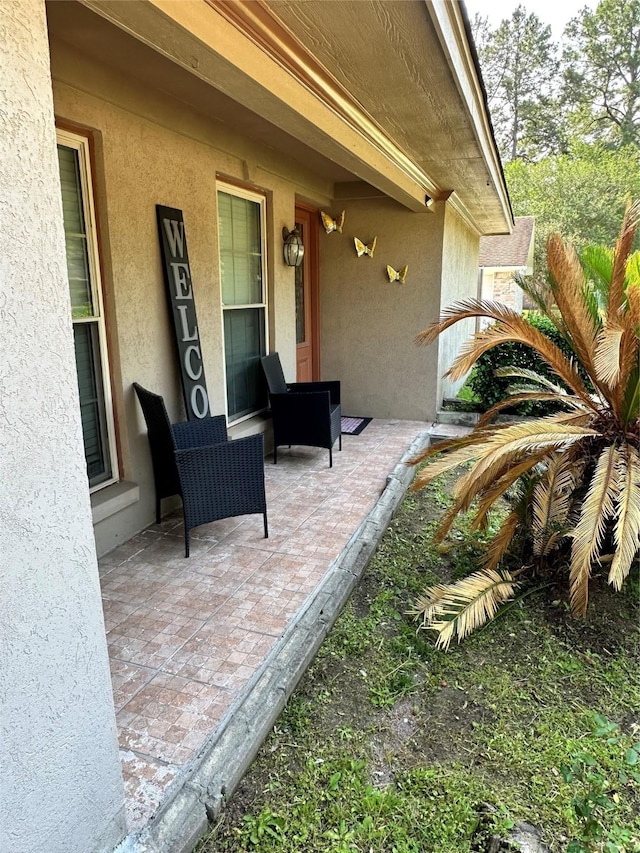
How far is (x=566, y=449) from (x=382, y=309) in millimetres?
4386

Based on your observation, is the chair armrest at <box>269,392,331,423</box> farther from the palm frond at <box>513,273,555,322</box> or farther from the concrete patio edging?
the palm frond at <box>513,273,555,322</box>

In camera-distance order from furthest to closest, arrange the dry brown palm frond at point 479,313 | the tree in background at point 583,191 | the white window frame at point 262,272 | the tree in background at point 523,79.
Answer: the tree in background at point 523,79 < the tree in background at point 583,191 < the white window frame at point 262,272 < the dry brown palm frond at point 479,313

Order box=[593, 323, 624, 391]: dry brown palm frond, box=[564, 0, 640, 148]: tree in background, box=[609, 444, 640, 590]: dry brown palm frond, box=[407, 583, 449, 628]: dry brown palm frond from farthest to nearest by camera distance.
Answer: box=[564, 0, 640, 148]: tree in background → box=[407, 583, 449, 628]: dry brown palm frond → box=[593, 323, 624, 391]: dry brown palm frond → box=[609, 444, 640, 590]: dry brown palm frond

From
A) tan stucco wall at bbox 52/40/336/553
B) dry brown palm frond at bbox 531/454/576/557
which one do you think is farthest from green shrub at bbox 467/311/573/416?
tan stucco wall at bbox 52/40/336/553

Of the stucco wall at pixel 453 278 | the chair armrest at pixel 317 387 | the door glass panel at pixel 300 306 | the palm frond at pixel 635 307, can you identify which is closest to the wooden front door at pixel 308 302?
the door glass panel at pixel 300 306

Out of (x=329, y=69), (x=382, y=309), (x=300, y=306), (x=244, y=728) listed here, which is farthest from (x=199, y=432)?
(x=382, y=309)

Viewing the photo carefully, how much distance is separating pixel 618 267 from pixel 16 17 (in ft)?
10.6

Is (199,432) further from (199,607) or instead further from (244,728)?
(244,728)

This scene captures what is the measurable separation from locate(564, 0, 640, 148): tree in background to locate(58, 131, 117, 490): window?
2876cm

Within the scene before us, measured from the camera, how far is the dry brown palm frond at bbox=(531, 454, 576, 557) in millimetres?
3453

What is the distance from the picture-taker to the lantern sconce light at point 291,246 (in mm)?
6168

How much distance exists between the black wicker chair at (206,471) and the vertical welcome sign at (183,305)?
52 centimetres

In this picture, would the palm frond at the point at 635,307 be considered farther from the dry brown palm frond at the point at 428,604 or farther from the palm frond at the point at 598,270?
the dry brown palm frond at the point at 428,604

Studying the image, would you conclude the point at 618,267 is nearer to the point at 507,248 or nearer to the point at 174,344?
the point at 174,344
